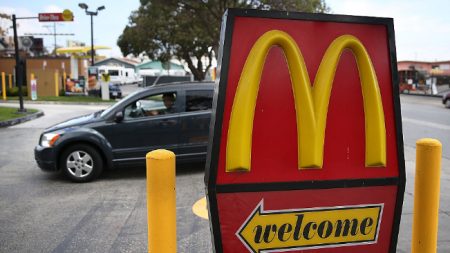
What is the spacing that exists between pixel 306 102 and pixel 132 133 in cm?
552

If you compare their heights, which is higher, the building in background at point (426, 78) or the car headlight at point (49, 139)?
the building in background at point (426, 78)

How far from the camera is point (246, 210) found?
6.47 ft

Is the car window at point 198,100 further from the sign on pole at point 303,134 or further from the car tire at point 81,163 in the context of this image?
the sign on pole at point 303,134

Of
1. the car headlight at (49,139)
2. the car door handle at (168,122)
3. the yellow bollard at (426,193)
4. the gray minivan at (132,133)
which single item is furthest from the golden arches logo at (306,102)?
the car headlight at (49,139)

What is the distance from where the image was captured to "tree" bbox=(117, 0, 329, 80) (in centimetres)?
2592

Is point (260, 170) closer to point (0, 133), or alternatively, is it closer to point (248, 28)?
point (248, 28)

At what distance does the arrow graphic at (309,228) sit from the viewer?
6.57ft

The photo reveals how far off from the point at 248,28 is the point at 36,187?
19.1 ft

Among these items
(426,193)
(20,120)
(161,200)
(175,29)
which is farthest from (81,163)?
(175,29)

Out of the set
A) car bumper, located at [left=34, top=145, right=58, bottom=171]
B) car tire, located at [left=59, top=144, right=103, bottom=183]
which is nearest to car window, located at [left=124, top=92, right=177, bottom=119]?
car tire, located at [left=59, top=144, right=103, bottom=183]

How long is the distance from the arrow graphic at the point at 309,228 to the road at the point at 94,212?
2.08m

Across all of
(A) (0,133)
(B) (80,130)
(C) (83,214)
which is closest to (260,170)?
(C) (83,214)

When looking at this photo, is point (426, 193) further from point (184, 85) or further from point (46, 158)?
point (46, 158)

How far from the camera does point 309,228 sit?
208 centimetres
